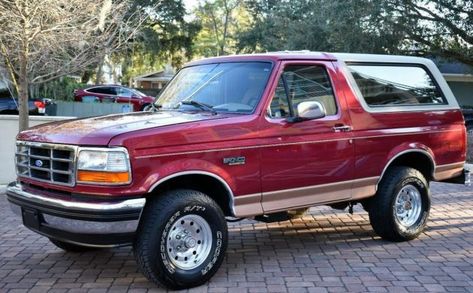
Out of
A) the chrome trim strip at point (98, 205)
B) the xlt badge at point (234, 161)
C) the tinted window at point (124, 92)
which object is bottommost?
the chrome trim strip at point (98, 205)

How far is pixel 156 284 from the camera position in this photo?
488cm

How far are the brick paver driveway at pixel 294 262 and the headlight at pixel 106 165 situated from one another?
111 cm

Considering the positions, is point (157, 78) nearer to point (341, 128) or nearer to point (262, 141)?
point (341, 128)

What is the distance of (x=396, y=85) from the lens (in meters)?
6.68

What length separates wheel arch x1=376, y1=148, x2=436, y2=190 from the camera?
6.35 m

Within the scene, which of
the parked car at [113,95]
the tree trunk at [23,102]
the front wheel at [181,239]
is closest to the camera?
the front wheel at [181,239]

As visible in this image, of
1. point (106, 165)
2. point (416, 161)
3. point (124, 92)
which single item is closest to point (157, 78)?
point (124, 92)

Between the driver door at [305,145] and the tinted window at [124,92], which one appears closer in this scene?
the driver door at [305,145]

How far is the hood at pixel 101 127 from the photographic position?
180 inches

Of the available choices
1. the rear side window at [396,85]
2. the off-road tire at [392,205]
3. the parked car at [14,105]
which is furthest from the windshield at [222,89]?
the parked car at [14,105]

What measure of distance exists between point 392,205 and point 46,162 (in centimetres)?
373

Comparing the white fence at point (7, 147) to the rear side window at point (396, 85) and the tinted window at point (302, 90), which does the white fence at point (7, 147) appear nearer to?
the tinted window at point (302, 90)

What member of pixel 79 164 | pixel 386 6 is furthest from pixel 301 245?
pixel 386 6

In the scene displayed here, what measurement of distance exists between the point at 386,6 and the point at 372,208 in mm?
10994
